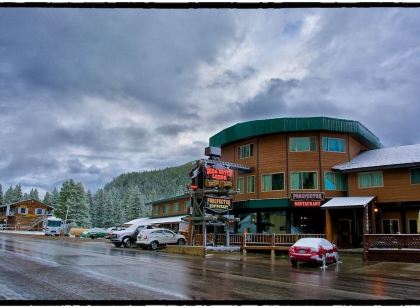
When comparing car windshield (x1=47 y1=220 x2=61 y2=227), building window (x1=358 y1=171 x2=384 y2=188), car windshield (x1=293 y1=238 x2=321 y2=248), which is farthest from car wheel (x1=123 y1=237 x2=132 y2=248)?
car windshield (x1=47 y1=220 x2=61 y2=227)

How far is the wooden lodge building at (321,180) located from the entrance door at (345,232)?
0.27 feet

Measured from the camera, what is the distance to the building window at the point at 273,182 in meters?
36.1

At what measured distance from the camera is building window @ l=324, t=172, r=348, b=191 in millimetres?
35188

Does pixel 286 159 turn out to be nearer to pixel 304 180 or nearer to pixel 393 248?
pixel 304 180

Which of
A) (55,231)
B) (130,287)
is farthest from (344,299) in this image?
(55,231)

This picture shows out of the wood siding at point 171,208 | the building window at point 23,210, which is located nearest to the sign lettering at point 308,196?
the wood siding at point 171,208

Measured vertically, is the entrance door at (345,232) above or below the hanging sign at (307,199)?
below

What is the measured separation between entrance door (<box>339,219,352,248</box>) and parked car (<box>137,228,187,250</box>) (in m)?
13.5

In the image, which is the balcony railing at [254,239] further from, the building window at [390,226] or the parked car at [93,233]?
the parked car at [93,233]

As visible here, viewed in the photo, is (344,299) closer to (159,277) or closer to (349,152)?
(159,277)

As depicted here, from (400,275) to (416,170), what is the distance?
14.6 meters

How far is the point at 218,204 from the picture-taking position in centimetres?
3316

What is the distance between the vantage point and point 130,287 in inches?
439

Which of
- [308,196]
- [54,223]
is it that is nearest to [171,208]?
A: [54,223]
